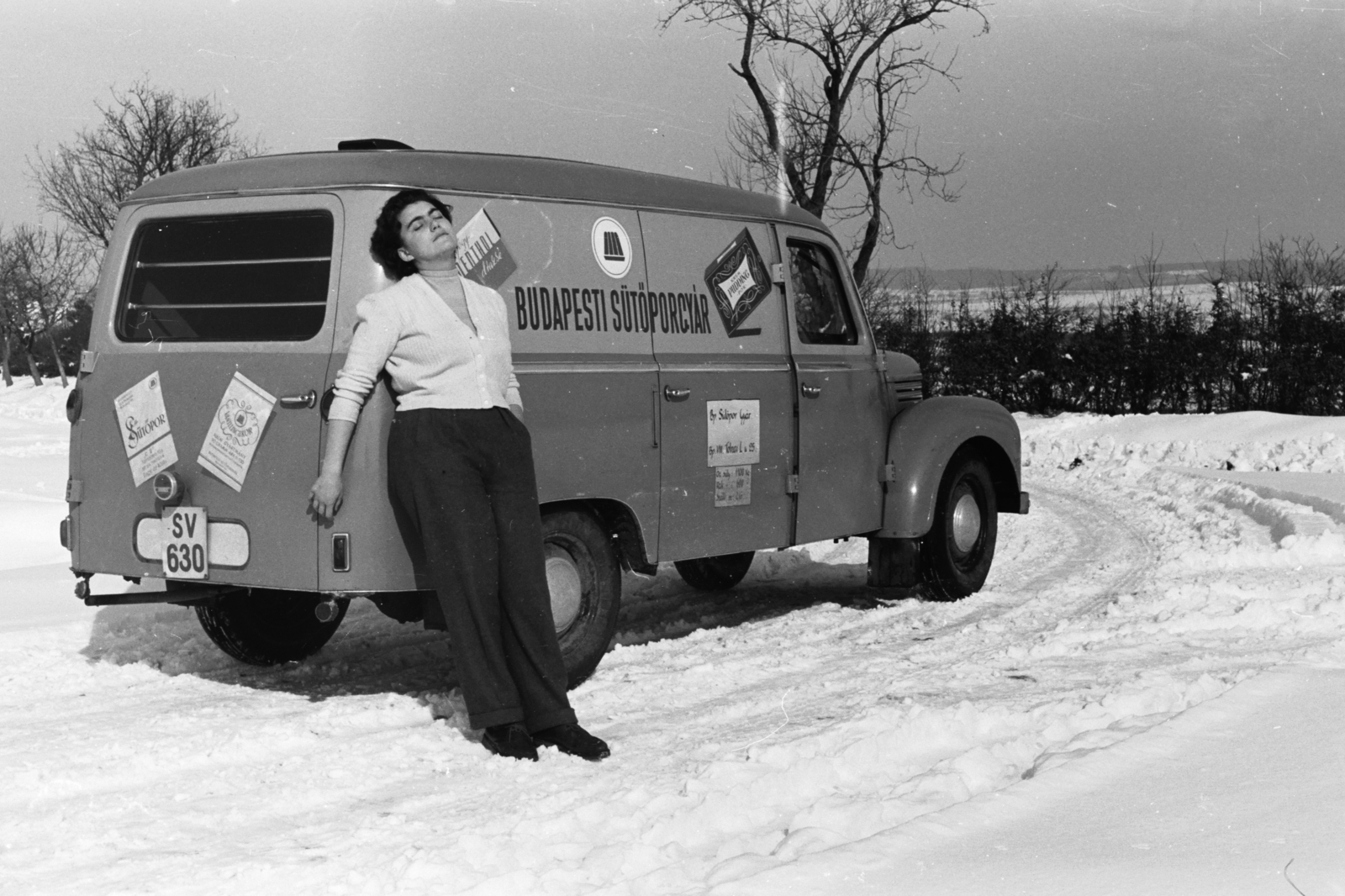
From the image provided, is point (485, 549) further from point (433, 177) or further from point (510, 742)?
point (433, 177)

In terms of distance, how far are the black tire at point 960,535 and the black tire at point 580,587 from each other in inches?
107

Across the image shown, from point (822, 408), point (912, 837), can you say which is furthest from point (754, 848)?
point (822, 408)

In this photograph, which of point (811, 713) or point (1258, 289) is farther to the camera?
point (1258, 289)

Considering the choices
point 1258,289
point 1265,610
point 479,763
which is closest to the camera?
point 479,763

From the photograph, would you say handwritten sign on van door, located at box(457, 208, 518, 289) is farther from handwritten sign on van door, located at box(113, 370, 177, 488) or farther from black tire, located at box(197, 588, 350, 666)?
black tire, located at box(197, 588, 350, 666)

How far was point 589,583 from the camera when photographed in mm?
6574

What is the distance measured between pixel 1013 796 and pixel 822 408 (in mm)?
3863

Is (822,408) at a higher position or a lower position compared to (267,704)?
higher

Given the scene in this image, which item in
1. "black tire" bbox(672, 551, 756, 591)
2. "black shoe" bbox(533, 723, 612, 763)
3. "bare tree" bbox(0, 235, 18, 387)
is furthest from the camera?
"bare tree" bbox(0, 235, 18, 387)

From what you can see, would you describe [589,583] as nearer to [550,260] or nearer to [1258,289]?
[550,260]

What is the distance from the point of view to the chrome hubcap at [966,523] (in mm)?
8938

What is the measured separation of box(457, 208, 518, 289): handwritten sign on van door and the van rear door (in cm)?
52

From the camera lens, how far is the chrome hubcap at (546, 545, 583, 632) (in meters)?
6.41

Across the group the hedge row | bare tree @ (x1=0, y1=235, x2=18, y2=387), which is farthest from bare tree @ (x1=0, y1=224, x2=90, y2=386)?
the hedge row
